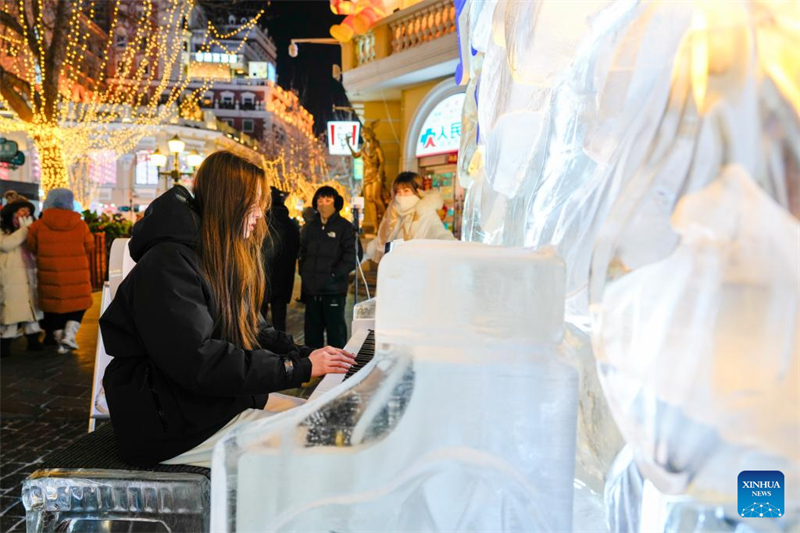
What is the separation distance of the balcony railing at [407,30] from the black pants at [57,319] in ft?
24.3

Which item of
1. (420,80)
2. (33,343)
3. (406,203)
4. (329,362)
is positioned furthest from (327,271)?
(420,80)

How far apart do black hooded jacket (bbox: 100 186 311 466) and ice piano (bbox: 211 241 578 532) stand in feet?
3.12

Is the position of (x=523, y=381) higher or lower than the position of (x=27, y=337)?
higher

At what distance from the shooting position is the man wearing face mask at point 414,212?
5406 millimetres

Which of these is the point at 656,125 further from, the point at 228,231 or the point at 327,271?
the point at 327,271

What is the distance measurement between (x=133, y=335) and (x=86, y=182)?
3065 centimetres

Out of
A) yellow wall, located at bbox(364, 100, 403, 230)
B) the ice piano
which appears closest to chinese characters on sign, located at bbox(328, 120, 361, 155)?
yellow wall, located at bbox(364, 100, 403, 230)

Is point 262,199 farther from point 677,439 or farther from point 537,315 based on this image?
point 677,439

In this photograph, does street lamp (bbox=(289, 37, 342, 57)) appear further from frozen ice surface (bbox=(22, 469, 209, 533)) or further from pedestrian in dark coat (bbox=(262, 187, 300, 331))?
frozen ice surface (bbox=(22, 469, 209, 533))

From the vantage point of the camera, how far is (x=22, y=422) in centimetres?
445

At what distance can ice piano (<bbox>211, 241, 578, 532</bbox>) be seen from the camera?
83cm

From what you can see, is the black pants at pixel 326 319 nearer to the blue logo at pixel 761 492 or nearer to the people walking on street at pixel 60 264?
the people walking on street at pixel 60 264

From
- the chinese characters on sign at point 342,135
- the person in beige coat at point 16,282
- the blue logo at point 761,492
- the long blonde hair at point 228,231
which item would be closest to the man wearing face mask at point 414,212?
the long blonde hair at point 228,231

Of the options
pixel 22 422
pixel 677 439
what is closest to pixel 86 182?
pixel 22 422
